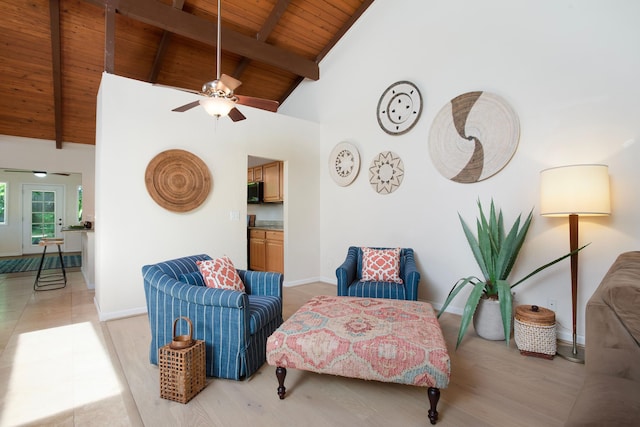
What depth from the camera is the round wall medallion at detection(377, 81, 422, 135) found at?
381cm

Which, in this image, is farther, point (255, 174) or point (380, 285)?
point (255, 174)

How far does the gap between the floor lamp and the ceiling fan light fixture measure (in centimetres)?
260

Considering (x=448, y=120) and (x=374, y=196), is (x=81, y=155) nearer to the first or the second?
(x=374, y=196)

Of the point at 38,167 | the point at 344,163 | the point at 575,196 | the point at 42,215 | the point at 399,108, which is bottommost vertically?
the point at 42,215

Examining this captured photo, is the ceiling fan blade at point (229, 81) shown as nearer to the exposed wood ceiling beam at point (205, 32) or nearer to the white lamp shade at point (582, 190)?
the exposed wood ceiling beam at point (205, 32)

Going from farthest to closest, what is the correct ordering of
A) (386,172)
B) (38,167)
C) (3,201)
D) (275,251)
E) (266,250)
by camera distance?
(3,201) < (38,167) < (266,250) < (275,251) < (386,172)

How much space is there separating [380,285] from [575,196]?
1754 mm

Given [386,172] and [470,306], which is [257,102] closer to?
[386,172]

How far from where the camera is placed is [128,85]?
3.36 metres

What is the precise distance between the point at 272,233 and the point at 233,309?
3.26m

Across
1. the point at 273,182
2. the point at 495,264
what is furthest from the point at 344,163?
the point at 495,264

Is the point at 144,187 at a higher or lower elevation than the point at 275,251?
higher

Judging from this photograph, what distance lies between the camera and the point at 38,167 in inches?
236

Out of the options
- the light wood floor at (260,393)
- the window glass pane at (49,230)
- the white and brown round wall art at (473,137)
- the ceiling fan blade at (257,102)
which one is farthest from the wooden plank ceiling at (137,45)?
the window glass pane at (49,230)
